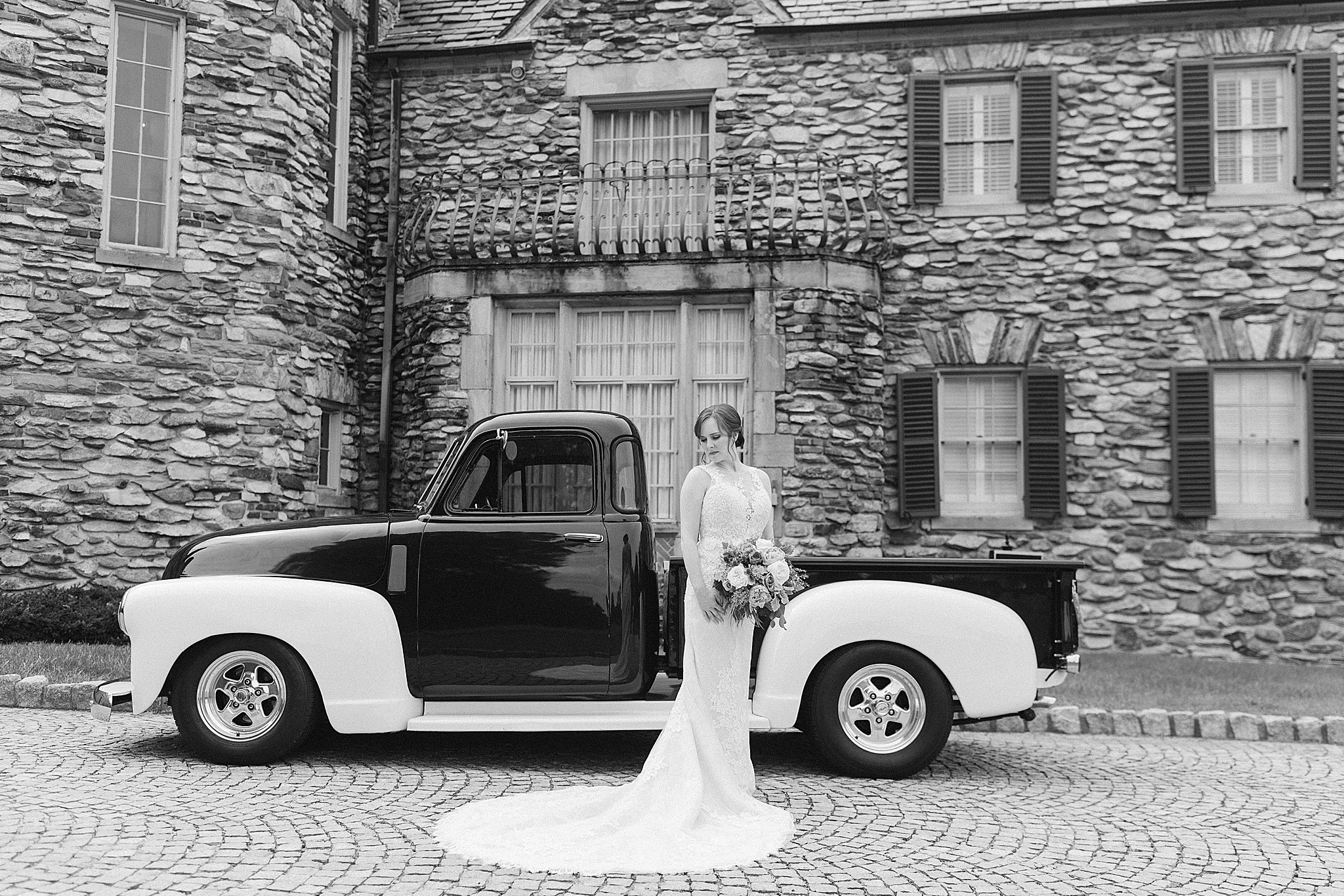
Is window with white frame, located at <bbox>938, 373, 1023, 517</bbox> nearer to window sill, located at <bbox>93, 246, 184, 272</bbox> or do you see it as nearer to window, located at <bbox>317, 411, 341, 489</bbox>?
window, located at <bbox>317, 411, 341, 489</bbox>

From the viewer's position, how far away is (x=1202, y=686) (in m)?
10.0

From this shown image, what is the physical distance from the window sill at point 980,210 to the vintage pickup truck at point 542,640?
25.9ft

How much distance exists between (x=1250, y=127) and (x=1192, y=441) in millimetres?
3582

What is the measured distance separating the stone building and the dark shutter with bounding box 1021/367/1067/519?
0.04 metres

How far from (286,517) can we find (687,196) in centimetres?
576

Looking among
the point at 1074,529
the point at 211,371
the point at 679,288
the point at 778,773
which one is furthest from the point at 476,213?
the point at 778,773

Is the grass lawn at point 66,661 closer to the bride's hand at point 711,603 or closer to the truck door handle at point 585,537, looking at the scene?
the truck door handle at point 585,537

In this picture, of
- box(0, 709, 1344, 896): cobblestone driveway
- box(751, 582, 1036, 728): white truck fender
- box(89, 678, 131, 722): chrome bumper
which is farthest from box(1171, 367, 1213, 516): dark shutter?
box(89, 678, 131, 722): chrome bumper

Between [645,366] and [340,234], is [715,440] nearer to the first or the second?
[645,366]

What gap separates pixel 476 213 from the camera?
505 inches

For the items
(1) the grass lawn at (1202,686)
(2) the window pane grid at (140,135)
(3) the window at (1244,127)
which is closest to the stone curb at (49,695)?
(2) the window pane grid at (140,135)

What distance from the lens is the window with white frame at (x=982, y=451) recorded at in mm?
13242

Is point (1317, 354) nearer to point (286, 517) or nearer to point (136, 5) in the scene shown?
point (286, 517)

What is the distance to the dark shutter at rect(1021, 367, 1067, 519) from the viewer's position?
12.9m
